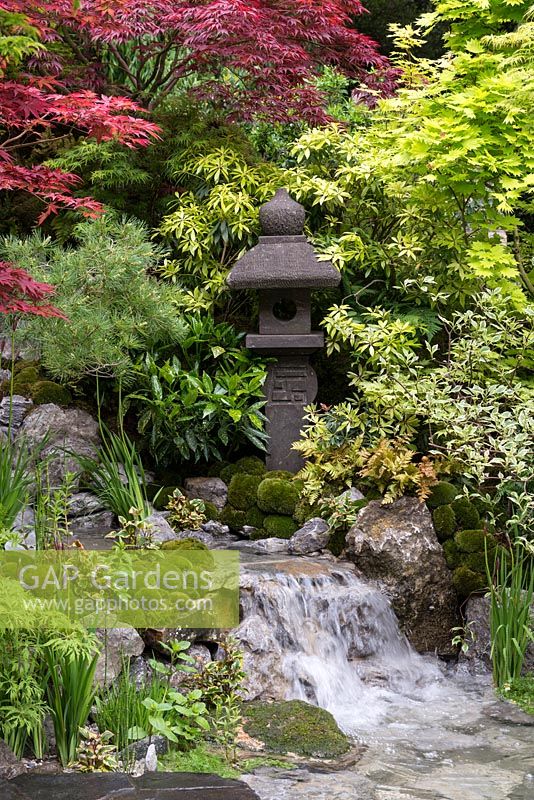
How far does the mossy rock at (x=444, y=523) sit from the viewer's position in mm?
6492

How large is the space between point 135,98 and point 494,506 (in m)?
5.12

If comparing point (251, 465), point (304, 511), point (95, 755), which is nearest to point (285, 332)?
point (251, 465)

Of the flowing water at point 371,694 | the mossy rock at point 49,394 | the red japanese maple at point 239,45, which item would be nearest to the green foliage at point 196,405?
the mossy rock at point 49,394

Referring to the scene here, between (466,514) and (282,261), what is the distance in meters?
2.44

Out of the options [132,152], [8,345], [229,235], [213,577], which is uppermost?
[132,152]

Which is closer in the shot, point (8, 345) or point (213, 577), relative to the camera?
point (213, 577)

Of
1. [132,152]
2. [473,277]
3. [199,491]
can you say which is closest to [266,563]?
[199,491]

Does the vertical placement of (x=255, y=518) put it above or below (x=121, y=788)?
above

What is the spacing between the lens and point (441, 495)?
6.61 meters

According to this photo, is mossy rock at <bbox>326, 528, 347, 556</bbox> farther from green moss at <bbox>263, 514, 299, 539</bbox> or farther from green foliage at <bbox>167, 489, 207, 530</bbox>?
green foliage at <bbox>167, 489, 207, 530</bbox>

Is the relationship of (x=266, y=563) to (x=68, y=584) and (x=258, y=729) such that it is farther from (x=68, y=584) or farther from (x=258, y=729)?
(x=68, y=584)

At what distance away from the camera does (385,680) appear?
5.83 meters

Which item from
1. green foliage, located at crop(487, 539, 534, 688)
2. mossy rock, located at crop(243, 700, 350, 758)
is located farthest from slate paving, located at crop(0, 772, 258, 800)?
green foliage, located at crop(487, 539, 534, 688)

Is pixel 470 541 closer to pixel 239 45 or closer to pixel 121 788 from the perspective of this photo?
pixel 121 788
